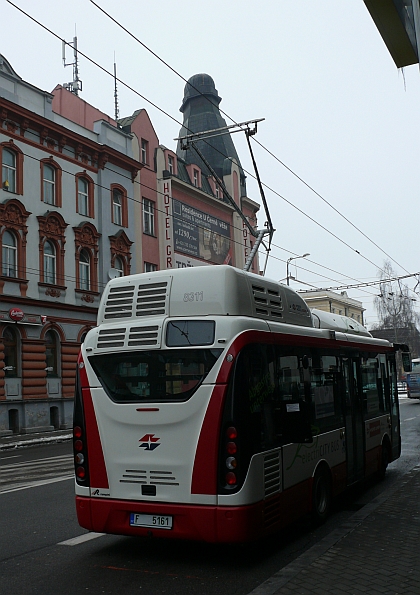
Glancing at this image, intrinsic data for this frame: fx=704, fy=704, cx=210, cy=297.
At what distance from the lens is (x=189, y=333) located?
691 cm

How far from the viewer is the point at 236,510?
631cm

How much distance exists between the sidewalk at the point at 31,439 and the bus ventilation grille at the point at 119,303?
1598 cm

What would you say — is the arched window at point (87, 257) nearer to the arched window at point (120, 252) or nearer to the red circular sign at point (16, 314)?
the arched window at point (120, 252)

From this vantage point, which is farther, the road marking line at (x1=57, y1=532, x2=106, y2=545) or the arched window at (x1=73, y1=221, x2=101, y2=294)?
the arched window at (x1=73, y1=221, x2=101, y2=294)

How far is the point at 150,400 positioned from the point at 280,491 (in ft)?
5.31

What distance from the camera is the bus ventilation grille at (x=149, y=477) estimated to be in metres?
6.61

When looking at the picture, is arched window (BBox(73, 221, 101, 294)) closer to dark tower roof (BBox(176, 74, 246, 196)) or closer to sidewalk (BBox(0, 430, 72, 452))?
sidewalk (BBox(0, 430, 72, 452))

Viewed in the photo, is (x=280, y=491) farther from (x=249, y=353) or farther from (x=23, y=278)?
(x=23, y=278)

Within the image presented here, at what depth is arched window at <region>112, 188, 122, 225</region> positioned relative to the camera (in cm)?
3522

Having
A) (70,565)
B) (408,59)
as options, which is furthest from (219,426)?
(408,59)

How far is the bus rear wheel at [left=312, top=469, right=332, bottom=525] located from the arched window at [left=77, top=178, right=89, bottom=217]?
84.9 feet

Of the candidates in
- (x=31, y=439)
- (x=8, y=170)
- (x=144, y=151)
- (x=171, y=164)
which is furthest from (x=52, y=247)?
(x=171, y=164)

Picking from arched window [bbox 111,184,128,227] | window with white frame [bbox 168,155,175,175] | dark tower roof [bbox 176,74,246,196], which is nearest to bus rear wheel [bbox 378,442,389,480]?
arched window [bbox 111,184,128,227]

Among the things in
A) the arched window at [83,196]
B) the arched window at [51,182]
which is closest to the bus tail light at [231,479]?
the arched window at [51,182]
